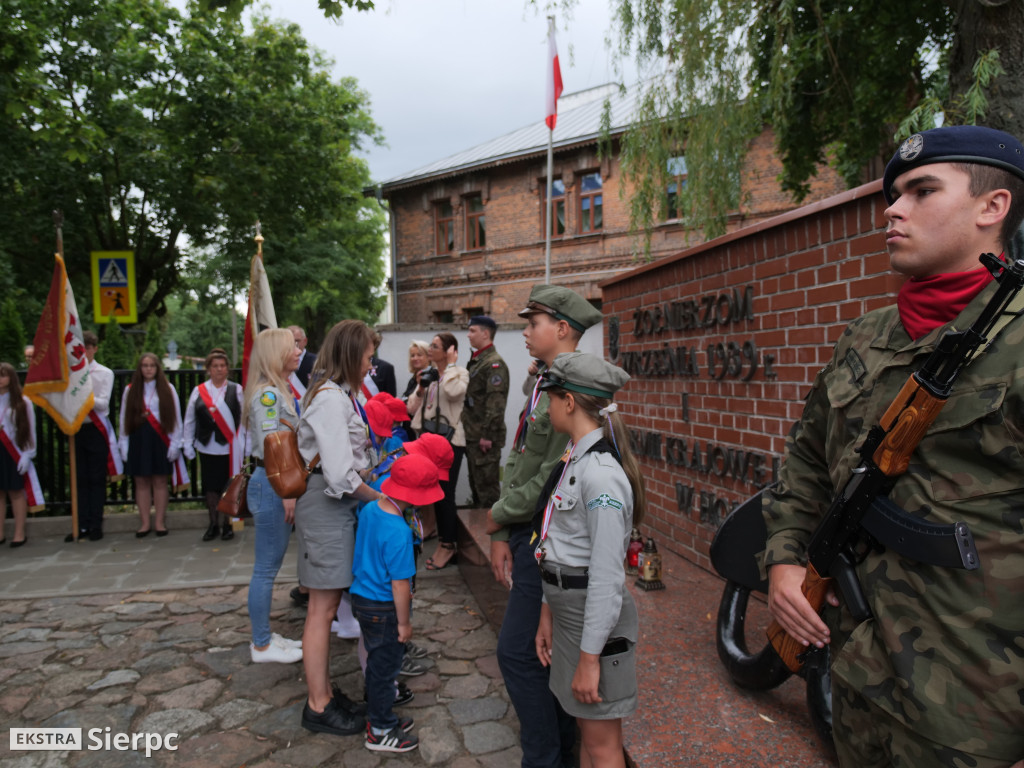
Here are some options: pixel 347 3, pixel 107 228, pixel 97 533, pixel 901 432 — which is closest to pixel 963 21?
pixel 347 3

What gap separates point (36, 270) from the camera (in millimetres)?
15516

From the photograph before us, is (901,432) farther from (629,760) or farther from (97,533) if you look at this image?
(97,533)

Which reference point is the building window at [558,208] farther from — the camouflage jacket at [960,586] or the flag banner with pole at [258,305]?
the camouflage jacket at [960,586]

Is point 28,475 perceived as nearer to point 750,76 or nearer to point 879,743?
point 879,743

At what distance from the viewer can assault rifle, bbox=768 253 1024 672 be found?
1.22 meters

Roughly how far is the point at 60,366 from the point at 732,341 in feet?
21.0

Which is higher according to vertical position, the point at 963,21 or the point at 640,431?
the point at 963,21

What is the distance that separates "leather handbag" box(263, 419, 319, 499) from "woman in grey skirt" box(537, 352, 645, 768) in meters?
1.37

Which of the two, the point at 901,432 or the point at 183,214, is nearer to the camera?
the point at 901,432

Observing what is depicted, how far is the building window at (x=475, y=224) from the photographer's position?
2248cm

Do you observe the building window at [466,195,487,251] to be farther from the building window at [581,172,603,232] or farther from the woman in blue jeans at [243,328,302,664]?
the woman in blue jeans at [243,328,302,664]

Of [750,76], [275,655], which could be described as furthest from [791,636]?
[750,76]

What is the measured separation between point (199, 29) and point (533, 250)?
1042 centimetres

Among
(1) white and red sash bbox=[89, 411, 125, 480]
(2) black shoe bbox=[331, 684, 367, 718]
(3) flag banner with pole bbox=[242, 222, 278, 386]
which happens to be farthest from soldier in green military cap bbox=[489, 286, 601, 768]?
(1) white and red sash bbox=[89, 411, 125, 480]
